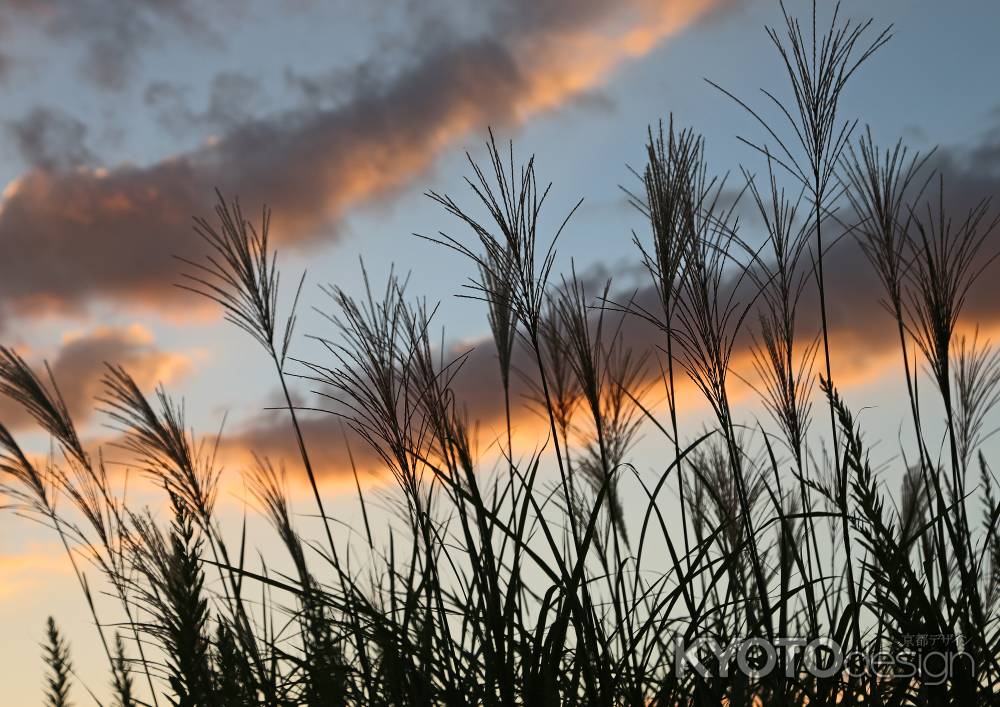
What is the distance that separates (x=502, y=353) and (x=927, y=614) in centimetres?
152

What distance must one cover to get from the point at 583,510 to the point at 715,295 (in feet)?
7.39

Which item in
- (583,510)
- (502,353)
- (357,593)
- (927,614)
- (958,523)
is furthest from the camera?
(583,510)

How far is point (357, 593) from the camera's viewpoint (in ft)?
6.84

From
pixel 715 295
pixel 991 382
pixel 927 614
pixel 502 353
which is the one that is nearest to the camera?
pixel 927 614

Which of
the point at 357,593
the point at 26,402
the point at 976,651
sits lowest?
the point at 976,651

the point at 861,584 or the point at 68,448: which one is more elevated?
the point at 68,448

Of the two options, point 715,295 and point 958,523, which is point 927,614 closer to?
point 958,523

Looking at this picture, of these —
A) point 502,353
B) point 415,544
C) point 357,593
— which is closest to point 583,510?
point 502,353

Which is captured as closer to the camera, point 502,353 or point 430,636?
point 430,636

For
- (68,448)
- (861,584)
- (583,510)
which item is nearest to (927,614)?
(861,584)

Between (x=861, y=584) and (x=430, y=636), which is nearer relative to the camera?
(x=430, y=636)

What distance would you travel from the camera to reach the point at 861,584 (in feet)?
7.63

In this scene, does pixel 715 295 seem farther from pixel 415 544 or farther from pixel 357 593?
pixel 357 593

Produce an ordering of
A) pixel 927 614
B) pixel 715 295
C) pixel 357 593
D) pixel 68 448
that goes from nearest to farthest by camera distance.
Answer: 1. pixel 927 614
2. pixel 357 593
3. pixel 715 295
4. pixel 68 448
